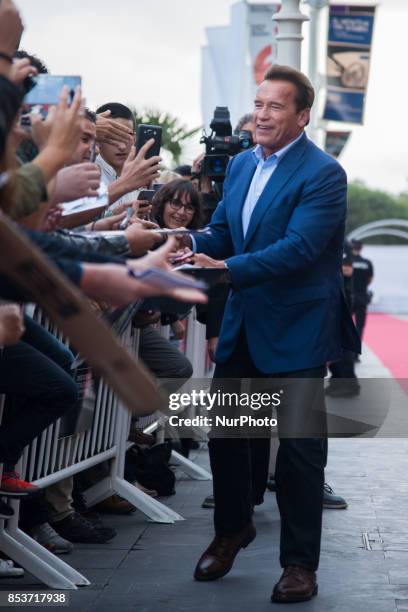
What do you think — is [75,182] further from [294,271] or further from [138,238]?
[294,271]

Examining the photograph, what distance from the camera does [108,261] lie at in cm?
342

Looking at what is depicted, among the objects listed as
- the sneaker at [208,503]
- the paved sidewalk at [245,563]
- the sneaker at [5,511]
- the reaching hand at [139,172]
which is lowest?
the sneaker at [208,503]

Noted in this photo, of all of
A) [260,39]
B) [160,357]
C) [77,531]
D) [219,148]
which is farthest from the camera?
[260,39]

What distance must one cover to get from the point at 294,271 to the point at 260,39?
696 inches

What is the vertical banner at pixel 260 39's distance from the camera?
22.3 m

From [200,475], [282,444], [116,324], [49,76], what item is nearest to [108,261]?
[49,76]

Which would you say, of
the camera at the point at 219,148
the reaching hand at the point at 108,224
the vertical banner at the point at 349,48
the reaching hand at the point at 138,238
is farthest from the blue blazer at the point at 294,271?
the vertical banner at the point at 349,48

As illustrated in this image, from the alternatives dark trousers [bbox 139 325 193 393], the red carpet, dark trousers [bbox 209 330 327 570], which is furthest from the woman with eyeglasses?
the red carpet

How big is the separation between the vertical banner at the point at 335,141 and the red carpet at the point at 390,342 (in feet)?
13.8

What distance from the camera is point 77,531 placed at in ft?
20.6

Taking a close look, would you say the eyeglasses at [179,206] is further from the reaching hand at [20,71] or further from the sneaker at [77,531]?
the reaching hand at [20,71]

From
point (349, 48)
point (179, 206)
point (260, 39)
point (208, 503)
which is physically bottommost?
point (208, 503)

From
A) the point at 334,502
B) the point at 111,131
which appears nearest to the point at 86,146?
the point at 111,131

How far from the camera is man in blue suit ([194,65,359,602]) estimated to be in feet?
17.9
